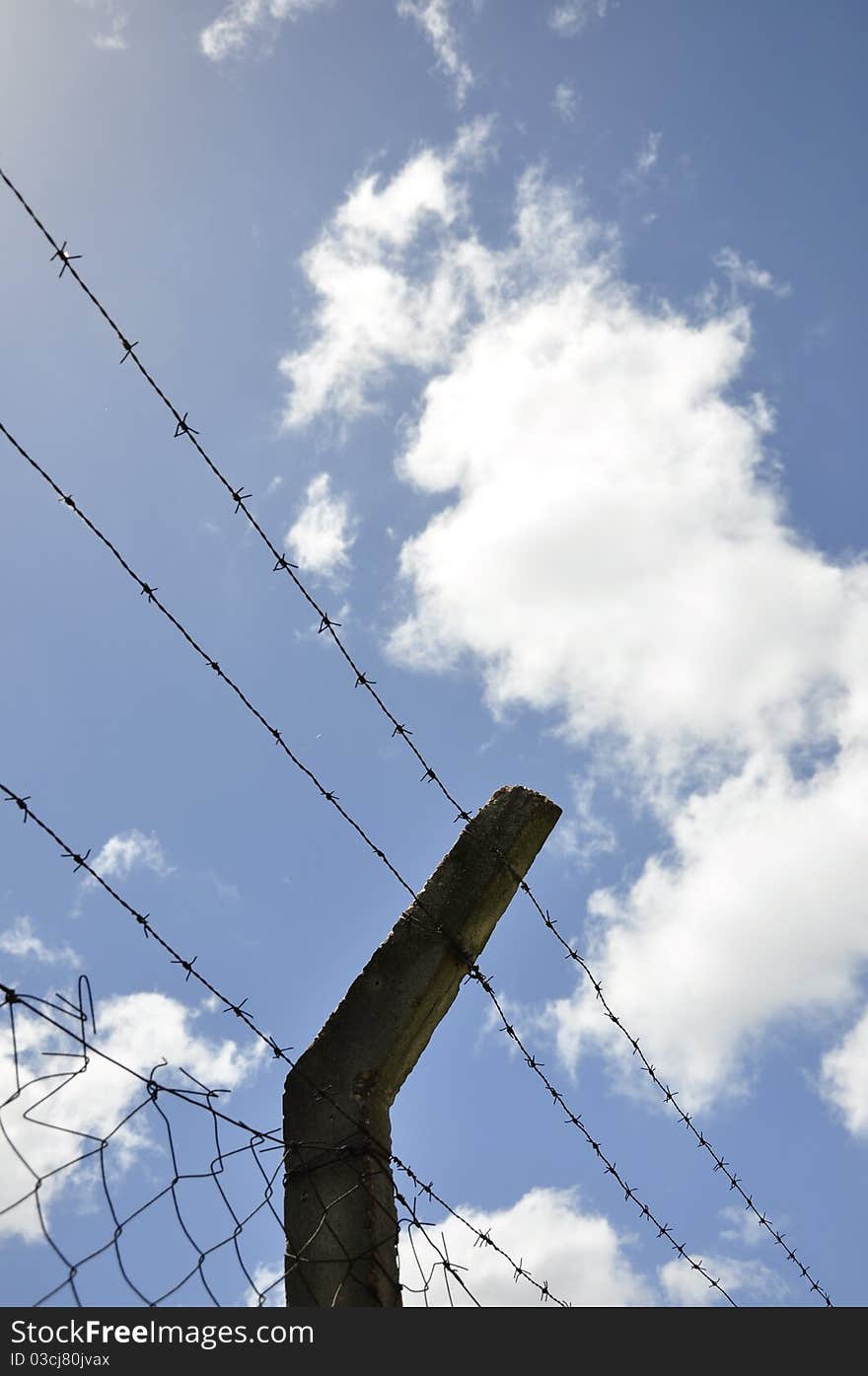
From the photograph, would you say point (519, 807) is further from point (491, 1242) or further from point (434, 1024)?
point (491, 1242)

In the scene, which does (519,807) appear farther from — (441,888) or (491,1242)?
(491,1242)

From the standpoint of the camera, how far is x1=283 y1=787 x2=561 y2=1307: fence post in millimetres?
3131

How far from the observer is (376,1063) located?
3412 mm

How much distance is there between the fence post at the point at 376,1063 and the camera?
313 centimetres

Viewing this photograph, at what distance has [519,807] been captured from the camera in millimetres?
3996
